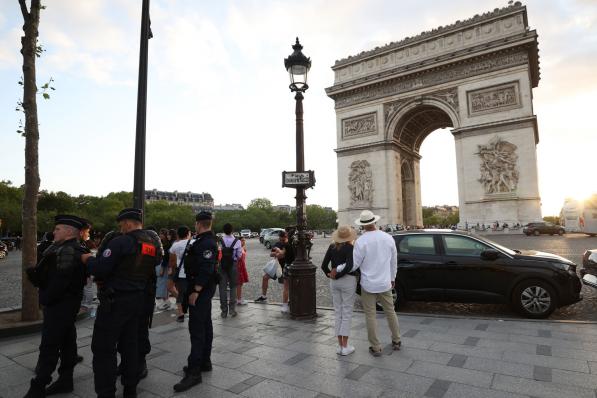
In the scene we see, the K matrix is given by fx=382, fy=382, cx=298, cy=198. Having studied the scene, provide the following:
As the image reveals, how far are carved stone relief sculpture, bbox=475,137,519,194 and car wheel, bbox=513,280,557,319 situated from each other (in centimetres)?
2281

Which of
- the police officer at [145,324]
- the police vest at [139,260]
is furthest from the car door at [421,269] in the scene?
the police vest at [139,260]

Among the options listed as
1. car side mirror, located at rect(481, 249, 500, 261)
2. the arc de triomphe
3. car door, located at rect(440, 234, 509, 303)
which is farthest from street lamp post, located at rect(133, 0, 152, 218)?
the arc de triomphe

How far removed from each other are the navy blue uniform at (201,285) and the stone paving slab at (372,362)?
0.98 ft

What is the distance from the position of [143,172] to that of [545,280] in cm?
A: 675

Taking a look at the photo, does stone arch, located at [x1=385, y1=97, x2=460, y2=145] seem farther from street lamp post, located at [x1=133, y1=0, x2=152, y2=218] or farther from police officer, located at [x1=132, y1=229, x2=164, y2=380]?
police officer, located at [x1=132, y1=229, x2=164, y2=380]

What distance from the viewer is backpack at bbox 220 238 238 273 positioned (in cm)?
715

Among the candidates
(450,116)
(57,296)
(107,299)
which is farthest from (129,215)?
(450,116)

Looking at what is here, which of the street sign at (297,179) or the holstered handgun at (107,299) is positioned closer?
the holstered handgun at (107,299)

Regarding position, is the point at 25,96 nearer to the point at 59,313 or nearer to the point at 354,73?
the point at 59,313

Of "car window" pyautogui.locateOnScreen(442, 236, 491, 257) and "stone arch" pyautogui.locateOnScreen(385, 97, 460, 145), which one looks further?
"stone arch" pyautogui.locateOnScreen(385, 97, 460, 145)

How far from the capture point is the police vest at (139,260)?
11.2 ft

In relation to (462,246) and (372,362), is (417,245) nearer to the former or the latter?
(462,246)

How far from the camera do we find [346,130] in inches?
1359

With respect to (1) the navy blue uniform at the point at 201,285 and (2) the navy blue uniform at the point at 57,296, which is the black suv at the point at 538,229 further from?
(2) the navy blue uniform at the point at 57,296
